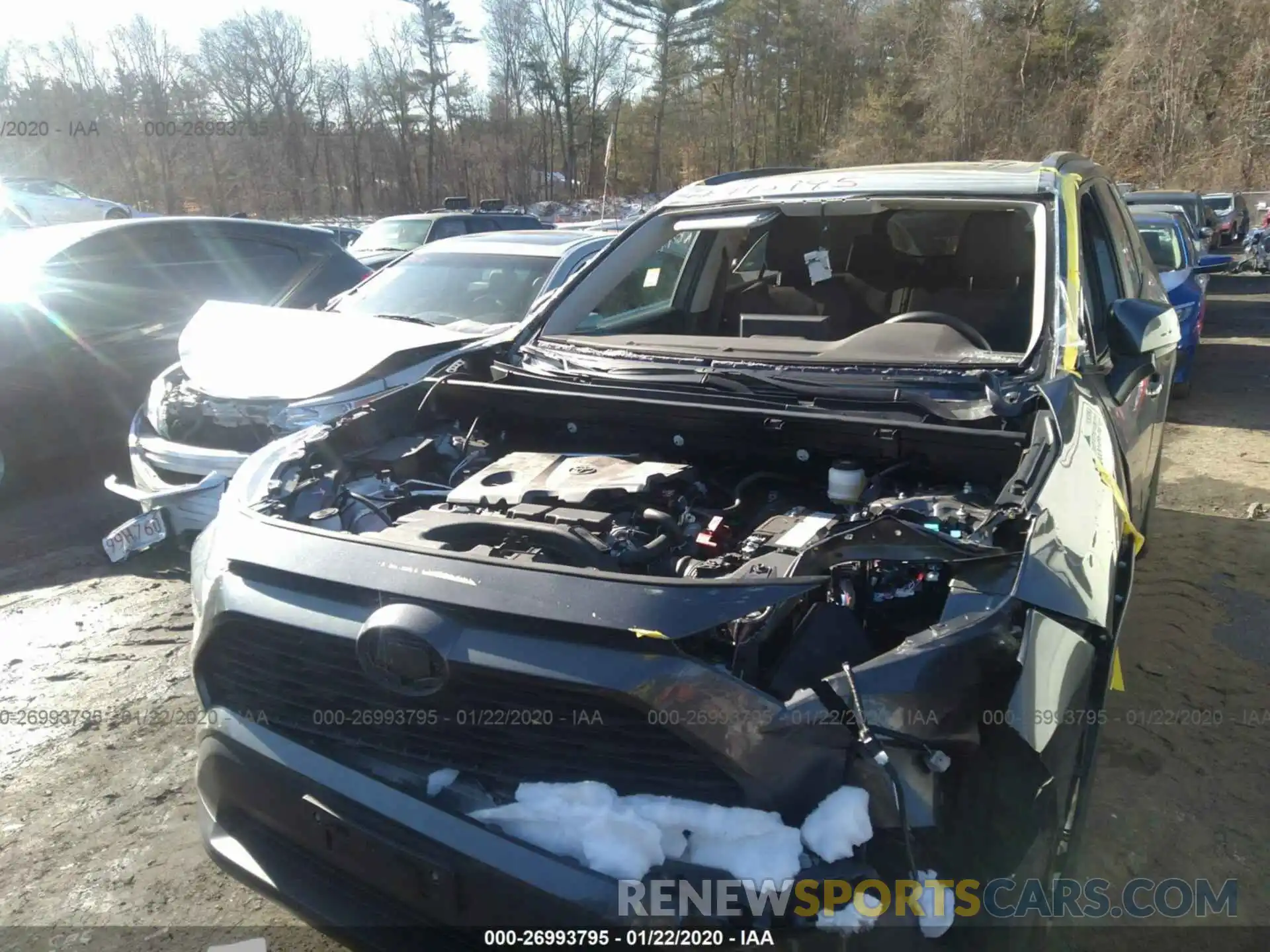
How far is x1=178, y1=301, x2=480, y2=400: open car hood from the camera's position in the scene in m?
4.38

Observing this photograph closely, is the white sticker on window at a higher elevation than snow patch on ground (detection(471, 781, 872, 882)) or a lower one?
higher

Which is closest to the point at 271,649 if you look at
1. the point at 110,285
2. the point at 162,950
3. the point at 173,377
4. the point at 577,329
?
the point at 162,950

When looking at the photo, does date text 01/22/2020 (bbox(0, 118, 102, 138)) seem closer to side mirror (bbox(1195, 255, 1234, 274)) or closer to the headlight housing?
the headlight housing

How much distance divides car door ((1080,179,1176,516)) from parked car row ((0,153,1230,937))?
36 mm

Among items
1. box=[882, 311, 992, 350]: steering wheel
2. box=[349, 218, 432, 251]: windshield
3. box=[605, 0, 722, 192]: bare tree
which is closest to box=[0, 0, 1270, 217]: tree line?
box=[605, 0, 722, 192]: bare tree

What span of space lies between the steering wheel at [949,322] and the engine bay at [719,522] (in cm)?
77

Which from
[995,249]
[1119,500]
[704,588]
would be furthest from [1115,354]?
[704,588]

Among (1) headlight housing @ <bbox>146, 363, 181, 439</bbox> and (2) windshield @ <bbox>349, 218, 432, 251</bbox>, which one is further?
(2) windshield @ <bbox>349, 218, 432, 251</bbox>

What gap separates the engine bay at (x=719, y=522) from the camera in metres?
1.85

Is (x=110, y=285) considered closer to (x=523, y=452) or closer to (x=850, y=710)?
(x=523, y=452)

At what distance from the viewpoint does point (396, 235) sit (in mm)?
11305

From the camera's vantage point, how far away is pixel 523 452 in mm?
2859

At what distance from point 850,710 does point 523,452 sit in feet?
5.05
